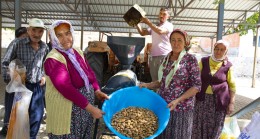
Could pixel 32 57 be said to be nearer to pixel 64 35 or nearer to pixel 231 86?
pixel 64 35

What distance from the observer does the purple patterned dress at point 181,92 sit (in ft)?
7.63

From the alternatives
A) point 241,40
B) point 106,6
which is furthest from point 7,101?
point 241,40

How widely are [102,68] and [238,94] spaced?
17.2ft

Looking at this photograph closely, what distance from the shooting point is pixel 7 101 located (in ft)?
12.5

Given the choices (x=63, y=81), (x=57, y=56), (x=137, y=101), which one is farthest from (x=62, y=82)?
(x=137, y=101)

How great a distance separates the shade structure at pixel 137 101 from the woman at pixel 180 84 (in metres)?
0.08

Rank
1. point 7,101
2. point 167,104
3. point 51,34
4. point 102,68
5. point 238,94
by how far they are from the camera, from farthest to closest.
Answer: point 238,94 < point 102,68 < point 7,101 < point 167,104 < point 51,34

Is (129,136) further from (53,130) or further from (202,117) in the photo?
(202,117)

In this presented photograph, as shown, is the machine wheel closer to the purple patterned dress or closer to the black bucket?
the black bucket

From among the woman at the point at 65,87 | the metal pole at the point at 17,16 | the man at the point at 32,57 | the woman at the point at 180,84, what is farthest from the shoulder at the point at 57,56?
the metal pole at the point at 17,16

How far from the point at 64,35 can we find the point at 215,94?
1.90 meters

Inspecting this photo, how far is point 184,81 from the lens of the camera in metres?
2.34

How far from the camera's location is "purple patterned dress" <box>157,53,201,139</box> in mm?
2324

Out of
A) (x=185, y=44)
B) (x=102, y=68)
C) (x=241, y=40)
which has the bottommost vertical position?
(x=102, y=68)
